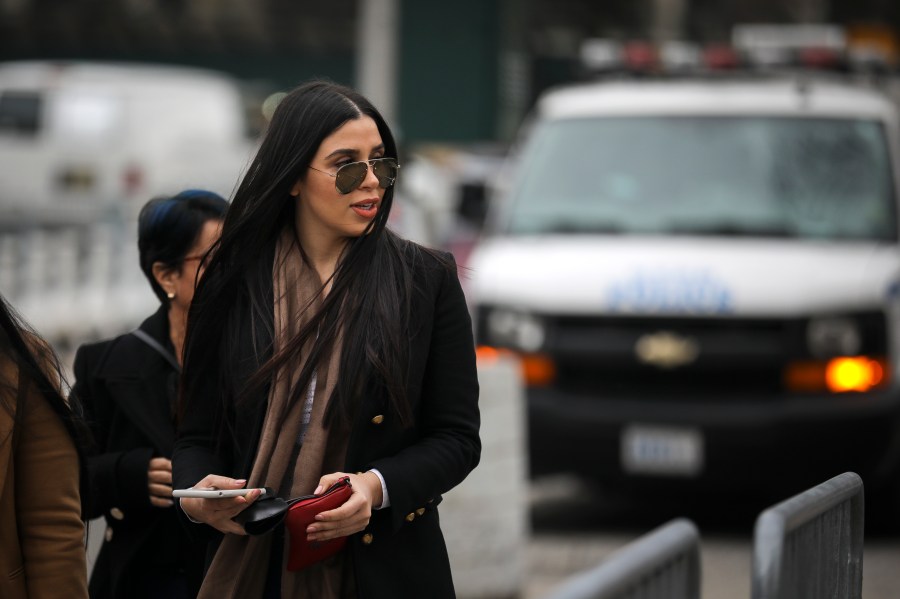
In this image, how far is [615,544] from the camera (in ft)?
26.7

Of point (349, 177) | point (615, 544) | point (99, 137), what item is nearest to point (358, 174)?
point (349, 177)

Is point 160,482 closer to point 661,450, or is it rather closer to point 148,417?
point 148,417

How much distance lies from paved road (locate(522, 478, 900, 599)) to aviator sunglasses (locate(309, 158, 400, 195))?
395cm

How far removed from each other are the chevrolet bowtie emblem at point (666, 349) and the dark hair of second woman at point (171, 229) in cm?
444

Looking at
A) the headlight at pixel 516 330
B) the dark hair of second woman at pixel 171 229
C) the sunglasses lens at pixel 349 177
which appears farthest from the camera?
the headlight at pixel 516 330

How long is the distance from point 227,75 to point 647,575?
1461 inches

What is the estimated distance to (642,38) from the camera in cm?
3612

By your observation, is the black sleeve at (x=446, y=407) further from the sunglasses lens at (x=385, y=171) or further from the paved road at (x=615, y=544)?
the paved road at (x=615, y=544)

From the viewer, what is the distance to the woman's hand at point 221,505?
9.53ft

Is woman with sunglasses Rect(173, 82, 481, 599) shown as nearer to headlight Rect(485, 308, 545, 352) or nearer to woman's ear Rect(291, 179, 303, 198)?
woman's ear Rect(291, 179, 303, 198)

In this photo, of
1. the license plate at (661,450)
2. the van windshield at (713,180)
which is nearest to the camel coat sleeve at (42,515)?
the license plate at (661,450)

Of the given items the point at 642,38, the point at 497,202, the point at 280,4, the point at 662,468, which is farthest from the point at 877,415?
the point at 280,4

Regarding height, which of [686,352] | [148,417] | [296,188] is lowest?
[686,352]

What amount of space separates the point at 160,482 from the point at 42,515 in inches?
24.7
